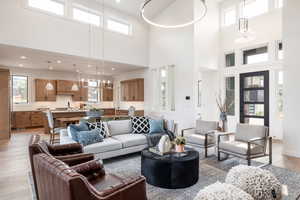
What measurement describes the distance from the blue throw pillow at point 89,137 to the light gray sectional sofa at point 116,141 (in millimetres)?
94

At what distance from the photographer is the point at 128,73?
958 centimetres

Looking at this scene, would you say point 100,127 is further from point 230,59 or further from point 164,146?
point 230,59

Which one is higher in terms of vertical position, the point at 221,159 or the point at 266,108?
the point at 266,108

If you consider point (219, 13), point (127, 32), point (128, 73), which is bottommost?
point (128, 73)

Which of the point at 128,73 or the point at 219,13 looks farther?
the point at 128,73

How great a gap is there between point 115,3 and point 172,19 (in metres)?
2.30

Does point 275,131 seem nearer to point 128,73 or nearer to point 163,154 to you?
point 163,154

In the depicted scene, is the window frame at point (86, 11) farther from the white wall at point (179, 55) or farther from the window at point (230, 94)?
the window at point (230, 94)

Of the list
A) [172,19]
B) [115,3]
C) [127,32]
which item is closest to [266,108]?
[172,19]

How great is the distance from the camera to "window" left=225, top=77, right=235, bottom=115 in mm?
6941

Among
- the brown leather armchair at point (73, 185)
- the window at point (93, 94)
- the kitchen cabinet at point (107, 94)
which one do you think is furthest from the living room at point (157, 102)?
the kitchen cabinet at point (107, 94)

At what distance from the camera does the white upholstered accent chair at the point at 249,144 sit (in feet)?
11.1

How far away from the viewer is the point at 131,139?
4242 millimetres

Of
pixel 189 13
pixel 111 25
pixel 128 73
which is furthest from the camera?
pixel 128 73
